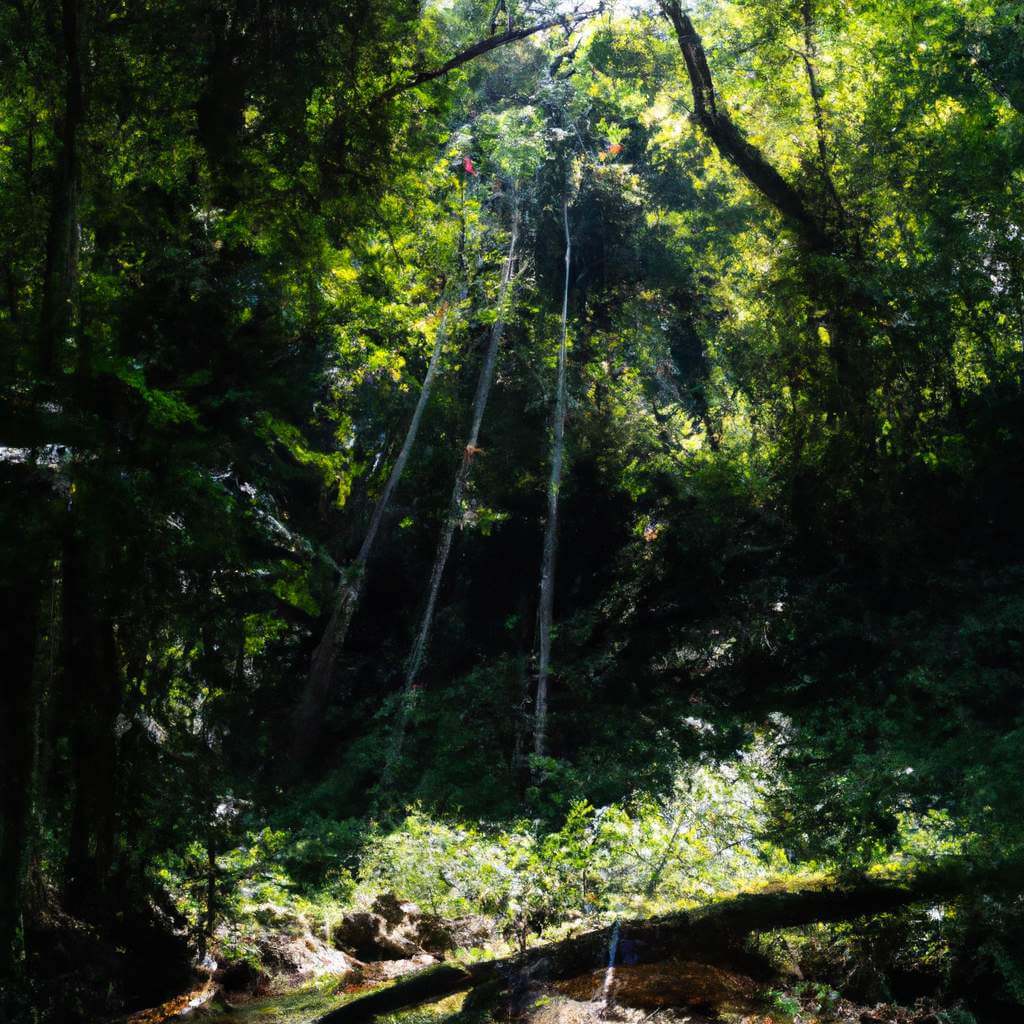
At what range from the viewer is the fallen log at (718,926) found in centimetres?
352

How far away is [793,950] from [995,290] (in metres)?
9.83

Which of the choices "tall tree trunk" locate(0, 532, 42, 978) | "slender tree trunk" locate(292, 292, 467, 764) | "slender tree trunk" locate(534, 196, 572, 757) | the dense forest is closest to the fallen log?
the dense forest

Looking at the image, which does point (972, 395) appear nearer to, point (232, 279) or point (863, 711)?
point (863, 711)

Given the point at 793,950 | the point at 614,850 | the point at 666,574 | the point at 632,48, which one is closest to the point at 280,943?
the point at 614,850

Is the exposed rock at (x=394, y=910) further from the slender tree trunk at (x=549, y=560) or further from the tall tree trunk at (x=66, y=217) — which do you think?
the slender tree trunk at (x=549, y=560)

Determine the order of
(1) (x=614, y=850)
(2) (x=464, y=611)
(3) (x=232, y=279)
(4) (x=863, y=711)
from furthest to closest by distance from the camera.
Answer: (2) (x=464, y=611) → (4) (x=863, y=711) → (3) (x=232, y=279) → (1) (x=614, y=850)

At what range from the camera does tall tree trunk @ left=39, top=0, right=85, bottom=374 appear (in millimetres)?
4527

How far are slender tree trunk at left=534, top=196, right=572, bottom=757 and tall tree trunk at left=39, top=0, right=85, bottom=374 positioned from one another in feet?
31.6

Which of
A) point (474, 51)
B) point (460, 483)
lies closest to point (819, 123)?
A: point (474, 51)

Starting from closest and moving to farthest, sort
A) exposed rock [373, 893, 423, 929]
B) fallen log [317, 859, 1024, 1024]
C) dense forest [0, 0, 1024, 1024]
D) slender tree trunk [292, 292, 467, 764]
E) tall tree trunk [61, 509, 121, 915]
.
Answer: fallen log [317, 859, 1024, 1024] < dense forest [0, 0, 1024, 1024] < tall tree trunk [61, 509, 121, 915] < exposed rock [373, 893, 423, 929] < slender tree trunk [292, 292, 467, 764]

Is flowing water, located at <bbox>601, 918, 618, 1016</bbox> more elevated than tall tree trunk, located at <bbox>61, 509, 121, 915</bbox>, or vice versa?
tall tree trunk, located at <bbox>61, 509, 121, 915</bbox>

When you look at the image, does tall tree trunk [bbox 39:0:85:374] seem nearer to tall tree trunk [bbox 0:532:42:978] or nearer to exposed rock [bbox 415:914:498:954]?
tall tree trunk [bbox 0:532:42:978]

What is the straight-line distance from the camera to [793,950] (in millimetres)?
3631

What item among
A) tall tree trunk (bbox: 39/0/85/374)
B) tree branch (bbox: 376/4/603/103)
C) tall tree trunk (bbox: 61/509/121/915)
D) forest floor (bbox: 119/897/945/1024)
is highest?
tree branch (bbox: 376/4/603/103)
